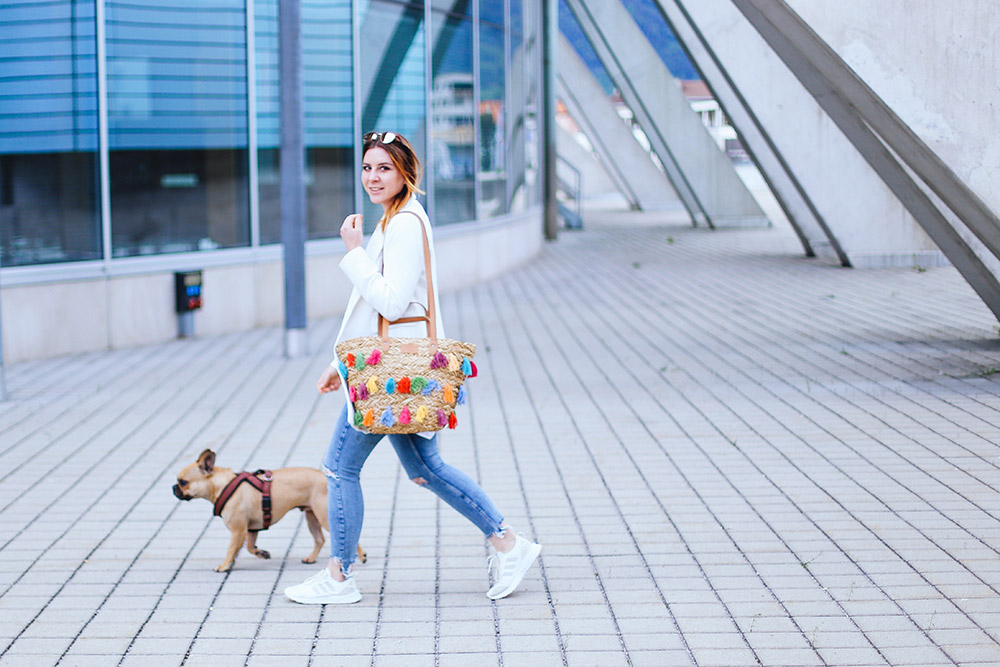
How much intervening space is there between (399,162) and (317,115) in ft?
28.9

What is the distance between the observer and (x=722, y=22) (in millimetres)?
15594

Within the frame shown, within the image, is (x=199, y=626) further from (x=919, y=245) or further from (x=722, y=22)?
(x=919, y=245)

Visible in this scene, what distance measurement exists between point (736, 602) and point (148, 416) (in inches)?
176

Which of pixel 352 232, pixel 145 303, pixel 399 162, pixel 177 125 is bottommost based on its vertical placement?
pixel 145 303

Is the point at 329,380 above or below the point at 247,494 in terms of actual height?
above

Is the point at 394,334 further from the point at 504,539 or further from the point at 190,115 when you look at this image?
the point at 190,115

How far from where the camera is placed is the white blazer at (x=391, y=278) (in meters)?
4.20

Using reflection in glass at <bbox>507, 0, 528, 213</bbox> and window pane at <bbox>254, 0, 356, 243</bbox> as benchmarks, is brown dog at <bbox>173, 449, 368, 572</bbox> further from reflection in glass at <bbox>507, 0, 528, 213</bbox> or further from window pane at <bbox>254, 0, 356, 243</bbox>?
reflection in glass at <bbox>507, 0, 528, 213</bbox>

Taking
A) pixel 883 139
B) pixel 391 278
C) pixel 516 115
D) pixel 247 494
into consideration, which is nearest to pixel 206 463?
pixel 247 494

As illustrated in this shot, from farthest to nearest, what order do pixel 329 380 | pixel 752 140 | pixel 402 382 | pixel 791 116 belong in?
1. pixel 752 140
2. pixel 791 116
3. pixel 329 380
4. pixel 402 382

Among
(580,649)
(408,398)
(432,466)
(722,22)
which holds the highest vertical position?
(722,22)

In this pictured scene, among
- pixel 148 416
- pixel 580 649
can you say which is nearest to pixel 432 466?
pixel 580 649

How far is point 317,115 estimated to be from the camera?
12.9 metres

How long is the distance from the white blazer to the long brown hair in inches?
1.2
